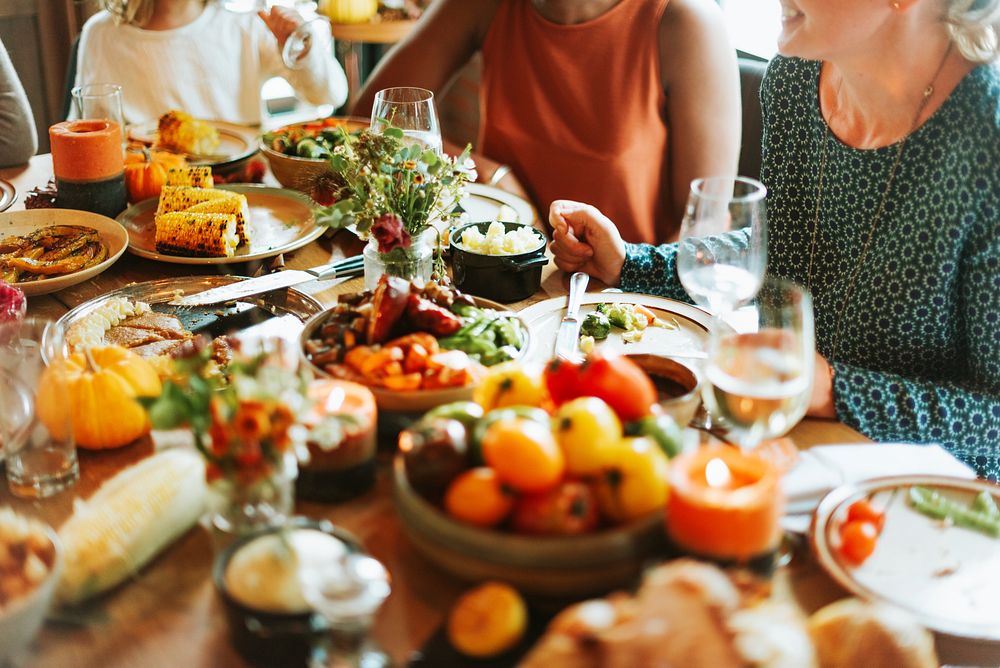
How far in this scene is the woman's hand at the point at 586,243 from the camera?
5.48ft

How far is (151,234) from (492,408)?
108 centimetres

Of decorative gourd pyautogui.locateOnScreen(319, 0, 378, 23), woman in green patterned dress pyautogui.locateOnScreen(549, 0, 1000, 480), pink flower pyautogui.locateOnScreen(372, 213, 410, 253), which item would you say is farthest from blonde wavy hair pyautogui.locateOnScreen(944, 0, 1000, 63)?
decorative gourd pyautogui.locateOnScreen(319, 0, 378, 23)

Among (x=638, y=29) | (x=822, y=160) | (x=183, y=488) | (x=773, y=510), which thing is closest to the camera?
(x=773, y=510)

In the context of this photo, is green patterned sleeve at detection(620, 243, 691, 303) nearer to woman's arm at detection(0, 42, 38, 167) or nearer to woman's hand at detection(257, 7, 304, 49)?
woman's hand at detection(257, 7, 304, 49)

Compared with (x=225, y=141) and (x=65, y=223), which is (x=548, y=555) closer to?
(x=65, y=223)

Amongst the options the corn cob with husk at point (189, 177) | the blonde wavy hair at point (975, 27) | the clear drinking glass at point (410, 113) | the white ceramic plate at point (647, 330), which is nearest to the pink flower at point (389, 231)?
the white ceramic plate at point (647, 330)

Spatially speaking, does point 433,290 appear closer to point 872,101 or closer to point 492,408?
point 492,408

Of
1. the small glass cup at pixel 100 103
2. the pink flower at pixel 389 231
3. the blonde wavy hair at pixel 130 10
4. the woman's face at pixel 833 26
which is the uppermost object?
the woman's face at pixel 833 26

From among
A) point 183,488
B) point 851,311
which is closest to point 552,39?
point 851,311

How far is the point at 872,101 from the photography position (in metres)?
1.64

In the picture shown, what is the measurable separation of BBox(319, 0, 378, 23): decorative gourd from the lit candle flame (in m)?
3.87

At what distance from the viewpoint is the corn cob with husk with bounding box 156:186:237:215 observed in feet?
5.91

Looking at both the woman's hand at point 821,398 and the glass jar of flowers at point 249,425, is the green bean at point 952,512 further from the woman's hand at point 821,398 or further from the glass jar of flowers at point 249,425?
the glass jar of flowers at point 249,425

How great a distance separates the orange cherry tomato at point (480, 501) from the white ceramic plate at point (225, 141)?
1513 mm
